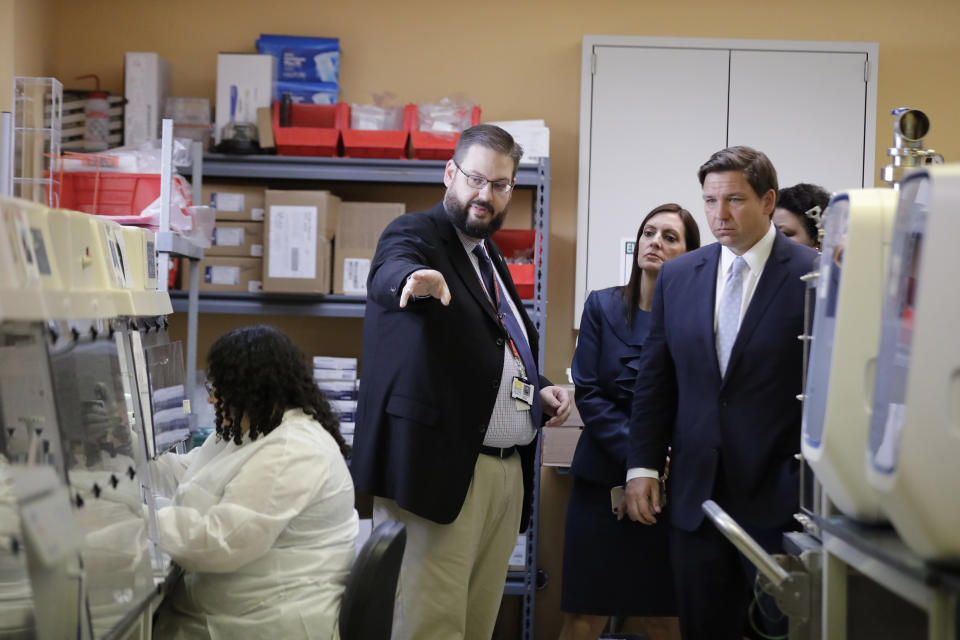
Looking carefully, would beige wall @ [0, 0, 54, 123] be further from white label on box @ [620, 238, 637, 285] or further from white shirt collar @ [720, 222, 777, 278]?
white shirt collar @ [720, 222, 777, 278]

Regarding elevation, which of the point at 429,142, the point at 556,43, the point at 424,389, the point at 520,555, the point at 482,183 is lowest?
the point at 520,555

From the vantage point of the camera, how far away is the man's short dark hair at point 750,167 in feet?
6.94

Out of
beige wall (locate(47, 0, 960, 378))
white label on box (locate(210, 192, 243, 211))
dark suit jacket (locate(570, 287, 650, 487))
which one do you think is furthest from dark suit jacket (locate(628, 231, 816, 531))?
white label on box (locate(210, 192, 243, 211))

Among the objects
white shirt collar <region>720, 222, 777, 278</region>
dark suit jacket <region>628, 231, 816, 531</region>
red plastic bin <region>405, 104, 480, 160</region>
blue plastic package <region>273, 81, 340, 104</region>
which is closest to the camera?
dark suit jacket <region>628, 231, 816, 531</region>

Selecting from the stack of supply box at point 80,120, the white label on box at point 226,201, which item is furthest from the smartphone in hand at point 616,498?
the stack of supply box at point 80,120

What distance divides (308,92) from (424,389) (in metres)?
1.88

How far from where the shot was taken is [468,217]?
7.48ft

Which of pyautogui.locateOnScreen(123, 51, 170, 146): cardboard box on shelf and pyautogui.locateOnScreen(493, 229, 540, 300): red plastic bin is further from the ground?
pyautogui.locateOnScreen(123, 51, 170, 146): cardboard box on shelf

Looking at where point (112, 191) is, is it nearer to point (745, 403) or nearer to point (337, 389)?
point (337, 389)

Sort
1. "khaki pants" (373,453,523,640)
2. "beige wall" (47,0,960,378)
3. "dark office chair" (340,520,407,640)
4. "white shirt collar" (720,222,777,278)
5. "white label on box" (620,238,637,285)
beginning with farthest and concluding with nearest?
1. "beige wall" (47,0,960,378)
2. "white label on box" (620,238,637,285)
3. "khaki pants" (373,453,523,640)
4. "white shirt collar" (720,222,777,278)
5. "dark office chair" (340,520,407,640)

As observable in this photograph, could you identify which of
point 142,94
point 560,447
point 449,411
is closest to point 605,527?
point 560,447

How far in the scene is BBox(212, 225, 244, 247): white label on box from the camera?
3.45m

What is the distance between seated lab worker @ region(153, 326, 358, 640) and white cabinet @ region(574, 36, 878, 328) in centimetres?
190

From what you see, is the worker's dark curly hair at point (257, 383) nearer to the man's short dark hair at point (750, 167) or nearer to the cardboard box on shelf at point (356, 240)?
the man's short dark hair at point (750, 167)
